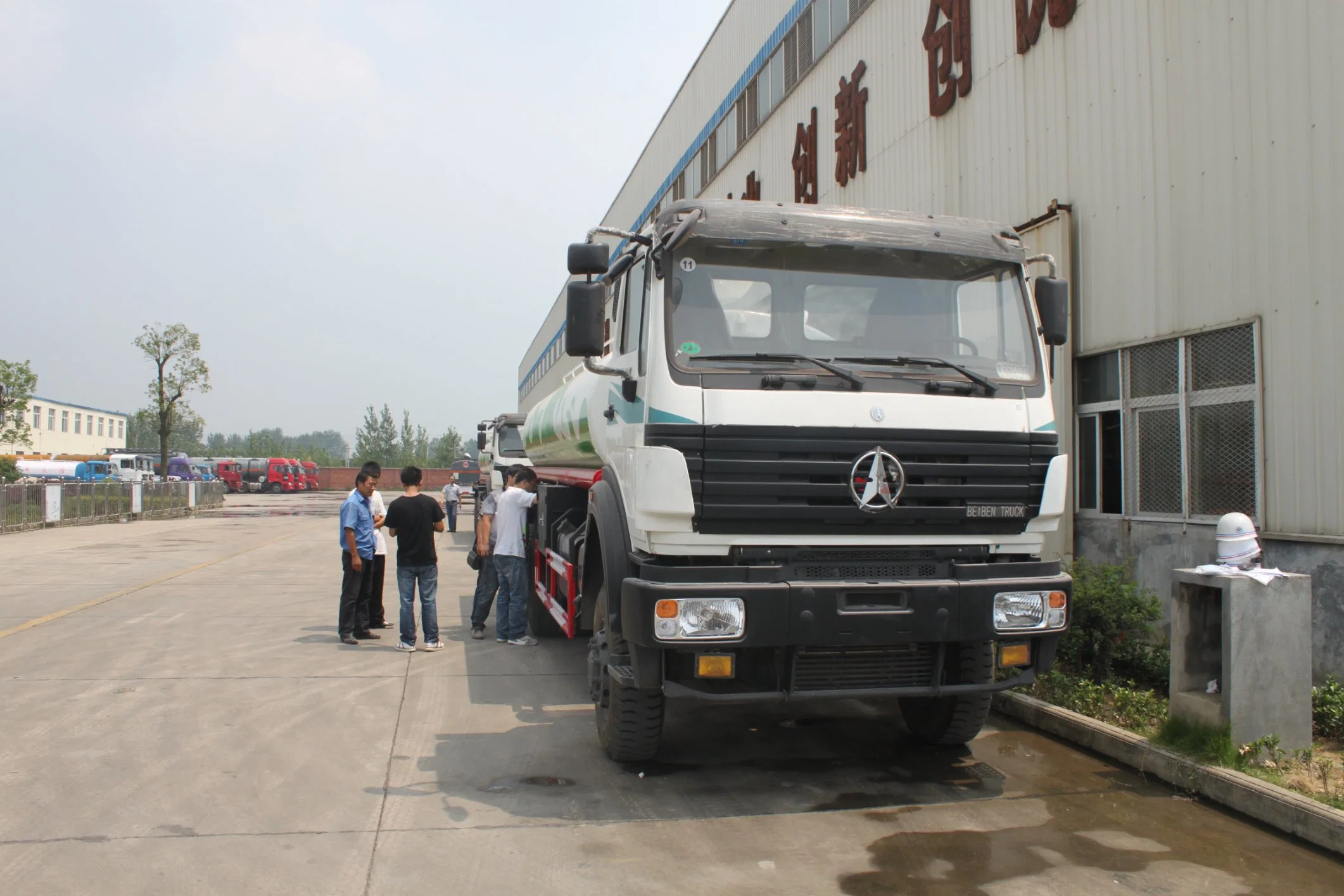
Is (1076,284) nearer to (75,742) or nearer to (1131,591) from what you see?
(1131,591)

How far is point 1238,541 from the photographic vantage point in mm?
5812

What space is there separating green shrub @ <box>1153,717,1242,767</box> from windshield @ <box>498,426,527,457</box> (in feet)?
51.9

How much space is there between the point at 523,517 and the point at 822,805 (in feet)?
16.7

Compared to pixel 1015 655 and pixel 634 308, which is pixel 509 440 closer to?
pixel 634 308

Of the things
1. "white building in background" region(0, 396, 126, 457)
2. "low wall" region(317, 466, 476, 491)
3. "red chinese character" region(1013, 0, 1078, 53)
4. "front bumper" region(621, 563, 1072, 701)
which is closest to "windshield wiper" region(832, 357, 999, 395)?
"front bumper" region(621, 563, 1072, 701)

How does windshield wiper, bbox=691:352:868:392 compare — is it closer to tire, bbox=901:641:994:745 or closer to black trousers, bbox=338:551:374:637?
tire, bbox=901:641:994:745

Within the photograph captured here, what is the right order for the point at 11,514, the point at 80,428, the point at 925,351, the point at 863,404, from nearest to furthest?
the point at 863,404
the point at 925,351
the point at 11,514
the point at 80,428

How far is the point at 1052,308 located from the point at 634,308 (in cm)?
239

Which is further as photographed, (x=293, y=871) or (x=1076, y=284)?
(x=1076, y=284)

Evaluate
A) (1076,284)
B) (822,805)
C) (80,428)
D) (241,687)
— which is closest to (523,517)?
(241,687)

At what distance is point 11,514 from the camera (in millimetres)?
26422

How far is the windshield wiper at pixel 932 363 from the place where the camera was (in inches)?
204

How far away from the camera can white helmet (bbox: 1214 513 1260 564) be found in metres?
5.82

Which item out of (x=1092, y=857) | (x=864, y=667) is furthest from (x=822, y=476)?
(x=1092, y=857)
